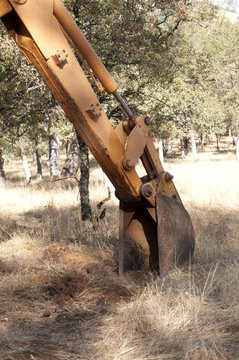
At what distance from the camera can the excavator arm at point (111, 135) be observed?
3.82m

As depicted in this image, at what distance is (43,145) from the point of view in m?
31.9

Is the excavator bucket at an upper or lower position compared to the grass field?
upper

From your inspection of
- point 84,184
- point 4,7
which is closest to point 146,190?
point 4,7

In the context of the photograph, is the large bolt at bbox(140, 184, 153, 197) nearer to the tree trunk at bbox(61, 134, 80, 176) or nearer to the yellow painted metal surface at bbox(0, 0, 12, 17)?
the yellow painted metal surface at bbox(0, 0, 12, 17)

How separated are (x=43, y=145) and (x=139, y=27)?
25779 mm

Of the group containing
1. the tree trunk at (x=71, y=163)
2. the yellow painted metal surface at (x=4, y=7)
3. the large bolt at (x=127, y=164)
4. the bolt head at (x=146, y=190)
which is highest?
the yellow painted metal surface at (x=4, y=7)

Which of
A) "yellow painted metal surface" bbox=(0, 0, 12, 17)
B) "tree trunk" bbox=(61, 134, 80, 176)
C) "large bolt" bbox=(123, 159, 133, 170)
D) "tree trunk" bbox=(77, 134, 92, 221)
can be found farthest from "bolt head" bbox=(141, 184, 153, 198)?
"tree trunk" bbox=(61, 134, 80, 176)

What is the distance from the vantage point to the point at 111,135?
4305mm

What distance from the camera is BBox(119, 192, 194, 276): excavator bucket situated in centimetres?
461

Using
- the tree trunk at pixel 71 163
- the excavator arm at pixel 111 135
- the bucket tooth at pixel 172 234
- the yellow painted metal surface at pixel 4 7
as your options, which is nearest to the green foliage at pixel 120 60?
the excavator arm at pixel 111 135

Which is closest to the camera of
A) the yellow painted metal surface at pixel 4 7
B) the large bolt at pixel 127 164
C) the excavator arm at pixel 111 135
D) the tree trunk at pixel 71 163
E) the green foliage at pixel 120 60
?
the yellow painted metal surface at pixel 4 7

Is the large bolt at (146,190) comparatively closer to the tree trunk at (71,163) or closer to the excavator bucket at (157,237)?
the excavator bucket at (157,237)

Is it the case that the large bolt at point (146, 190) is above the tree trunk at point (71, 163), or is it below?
above

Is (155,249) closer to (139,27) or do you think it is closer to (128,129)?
(128,129)
